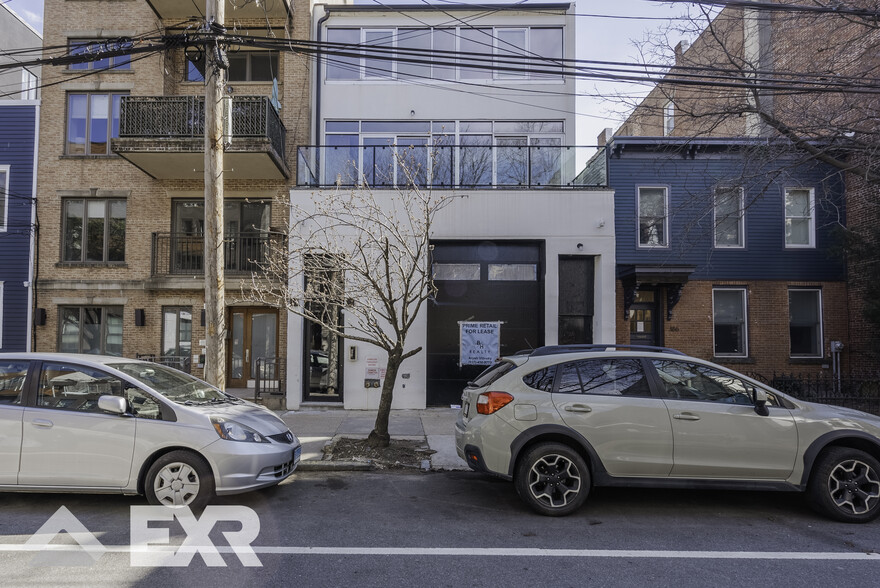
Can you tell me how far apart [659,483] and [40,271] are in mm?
14932

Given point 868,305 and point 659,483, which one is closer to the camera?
point 659,483

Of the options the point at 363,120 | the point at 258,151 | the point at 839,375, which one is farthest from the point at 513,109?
the point at 839,375

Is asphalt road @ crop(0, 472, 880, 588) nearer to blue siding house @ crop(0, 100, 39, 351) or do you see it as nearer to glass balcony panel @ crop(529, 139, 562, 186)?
glass balcony panel @ crop(529, 139, 562, 186)

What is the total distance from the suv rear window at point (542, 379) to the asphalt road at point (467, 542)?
4.26 feet

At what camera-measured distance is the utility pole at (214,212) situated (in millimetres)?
7887

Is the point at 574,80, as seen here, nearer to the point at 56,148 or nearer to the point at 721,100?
the point at 721,100

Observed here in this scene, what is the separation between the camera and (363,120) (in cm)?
1380

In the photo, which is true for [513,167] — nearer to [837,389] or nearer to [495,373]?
[495,373]

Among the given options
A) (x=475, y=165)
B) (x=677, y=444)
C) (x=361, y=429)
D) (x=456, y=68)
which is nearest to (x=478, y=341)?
(x=361, y=429)

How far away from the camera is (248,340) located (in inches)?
525

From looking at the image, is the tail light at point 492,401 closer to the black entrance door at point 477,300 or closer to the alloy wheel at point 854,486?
the alloy wheel at point 854,486

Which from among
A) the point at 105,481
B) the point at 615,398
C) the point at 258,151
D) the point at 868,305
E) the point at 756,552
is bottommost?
the point at 756,552

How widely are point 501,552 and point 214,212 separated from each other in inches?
250

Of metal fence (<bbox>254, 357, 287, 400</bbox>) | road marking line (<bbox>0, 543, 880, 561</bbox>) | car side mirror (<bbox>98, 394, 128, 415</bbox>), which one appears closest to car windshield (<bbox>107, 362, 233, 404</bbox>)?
car side mirror (<bbox>98, 394, 128, 415</bbox>)
